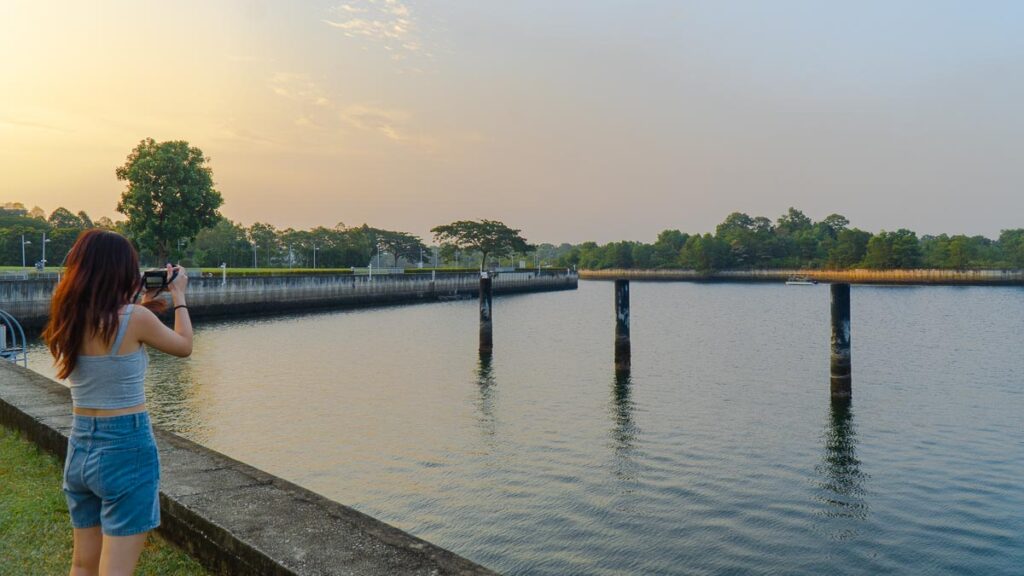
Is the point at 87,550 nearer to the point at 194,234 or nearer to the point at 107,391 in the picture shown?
the point at 107,391

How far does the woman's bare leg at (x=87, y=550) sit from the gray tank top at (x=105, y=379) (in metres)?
0.65

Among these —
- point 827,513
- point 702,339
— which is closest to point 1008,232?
point 702,339

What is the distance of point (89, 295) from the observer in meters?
3.24

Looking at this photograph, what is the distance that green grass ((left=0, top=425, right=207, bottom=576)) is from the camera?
4.82 metres

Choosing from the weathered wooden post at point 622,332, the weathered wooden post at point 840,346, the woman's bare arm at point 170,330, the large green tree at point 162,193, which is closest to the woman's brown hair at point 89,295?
the woman's bare arm at point 170,330

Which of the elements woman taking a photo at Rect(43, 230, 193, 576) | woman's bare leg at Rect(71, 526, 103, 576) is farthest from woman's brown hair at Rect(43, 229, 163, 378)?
woman's bare leg at Rect(71, 526, 103, 576)

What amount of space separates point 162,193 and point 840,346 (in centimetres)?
5548

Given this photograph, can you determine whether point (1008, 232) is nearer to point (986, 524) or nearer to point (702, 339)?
point (702, 339)

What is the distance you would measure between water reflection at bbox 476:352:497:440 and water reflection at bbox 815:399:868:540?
6.97 metres

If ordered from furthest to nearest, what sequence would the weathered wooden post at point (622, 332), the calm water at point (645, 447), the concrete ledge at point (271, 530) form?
the weathered wooden post at point (622, 332), the calm water at point (645, 447), the concrete ledge at point (271, 530)

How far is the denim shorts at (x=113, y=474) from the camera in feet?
10.6

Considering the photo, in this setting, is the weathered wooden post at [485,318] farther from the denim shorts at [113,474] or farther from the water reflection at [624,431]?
the denim shorts at [113,474]

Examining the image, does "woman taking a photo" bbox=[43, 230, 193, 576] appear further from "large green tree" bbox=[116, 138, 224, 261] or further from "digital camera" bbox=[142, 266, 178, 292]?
"large green tree" bbox=[116, 138, 224, 261]

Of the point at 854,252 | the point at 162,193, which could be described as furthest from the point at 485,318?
the point at 854,252
